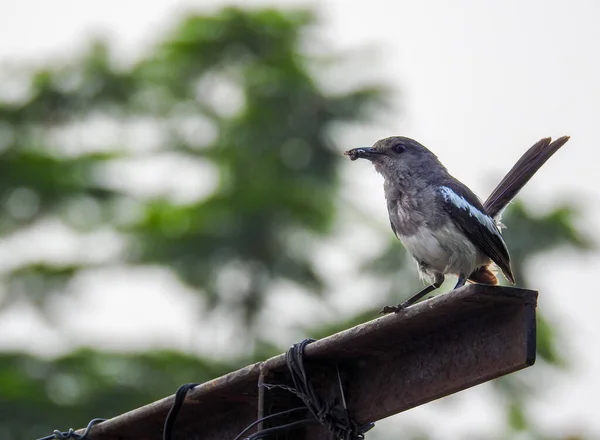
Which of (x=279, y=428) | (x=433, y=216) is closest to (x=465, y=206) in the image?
(x=433, y=216)

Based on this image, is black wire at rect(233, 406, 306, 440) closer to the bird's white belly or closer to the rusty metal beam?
the rusty metal beam

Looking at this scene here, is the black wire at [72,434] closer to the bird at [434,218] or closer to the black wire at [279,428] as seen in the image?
the black wire at [279,428]

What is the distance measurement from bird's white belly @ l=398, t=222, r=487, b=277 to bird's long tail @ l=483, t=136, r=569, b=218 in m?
0.97

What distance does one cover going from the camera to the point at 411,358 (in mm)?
4297

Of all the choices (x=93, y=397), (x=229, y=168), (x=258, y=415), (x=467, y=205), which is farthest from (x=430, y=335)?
(x=229, y=168)

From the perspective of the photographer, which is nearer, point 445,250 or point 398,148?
point 445,250

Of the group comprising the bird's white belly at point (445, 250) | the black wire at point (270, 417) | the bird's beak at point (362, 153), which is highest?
the bird's beak at point (362, 153)

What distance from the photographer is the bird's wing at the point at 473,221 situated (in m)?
5.89

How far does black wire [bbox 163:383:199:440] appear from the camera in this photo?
4.77 meters

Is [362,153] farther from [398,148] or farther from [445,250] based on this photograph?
[445,250]

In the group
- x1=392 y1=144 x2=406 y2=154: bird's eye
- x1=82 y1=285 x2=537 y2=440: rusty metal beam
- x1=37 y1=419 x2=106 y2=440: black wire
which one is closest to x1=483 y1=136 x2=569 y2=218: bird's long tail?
x1=392 y1=144 x2=406 y2=154: bird's eye

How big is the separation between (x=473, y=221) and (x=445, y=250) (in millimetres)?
258

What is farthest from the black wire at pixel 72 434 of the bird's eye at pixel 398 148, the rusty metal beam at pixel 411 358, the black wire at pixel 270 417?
the bird's eye at pixel 398 148

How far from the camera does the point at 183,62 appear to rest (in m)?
20.4
